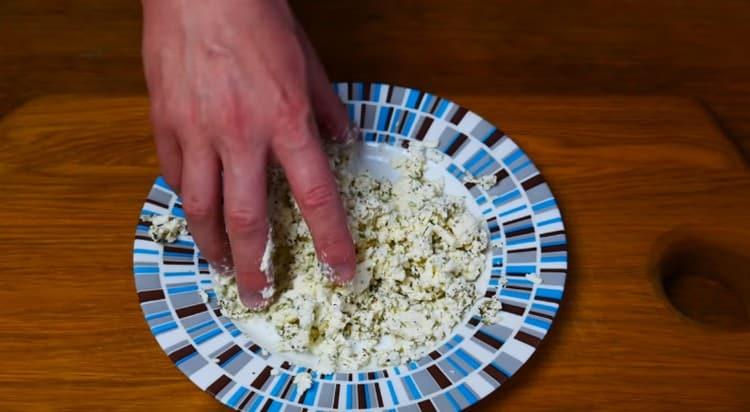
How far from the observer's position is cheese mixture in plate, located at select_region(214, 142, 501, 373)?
2.50 ft

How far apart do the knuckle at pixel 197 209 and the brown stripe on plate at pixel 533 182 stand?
370mm

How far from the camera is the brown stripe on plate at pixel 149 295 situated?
0.76m

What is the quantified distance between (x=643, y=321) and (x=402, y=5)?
29.7 inches

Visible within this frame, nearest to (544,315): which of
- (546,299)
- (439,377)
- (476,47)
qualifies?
(546,299)

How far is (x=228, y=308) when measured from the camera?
773 millimetres

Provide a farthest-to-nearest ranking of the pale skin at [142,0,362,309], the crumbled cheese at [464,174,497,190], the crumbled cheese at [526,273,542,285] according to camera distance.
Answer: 1. the crumbled cheese at [464,174,497,190]
2. the crumbled cheese at [526,273,542,285]
3. the pale skin at [142,0,362,309]

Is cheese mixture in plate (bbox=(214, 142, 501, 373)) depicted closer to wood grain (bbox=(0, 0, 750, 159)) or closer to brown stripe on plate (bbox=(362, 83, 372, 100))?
brown stripe on plate (bbox=(362, 83, 372, 100))

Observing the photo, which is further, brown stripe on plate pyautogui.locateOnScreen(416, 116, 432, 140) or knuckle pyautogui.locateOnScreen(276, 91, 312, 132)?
brown stripe on plate pyautogui.locateOnScreen(416, 116, 432, 140)

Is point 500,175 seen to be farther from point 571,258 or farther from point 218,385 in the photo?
point 218,385

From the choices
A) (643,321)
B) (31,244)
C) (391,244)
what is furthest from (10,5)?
(643,321)

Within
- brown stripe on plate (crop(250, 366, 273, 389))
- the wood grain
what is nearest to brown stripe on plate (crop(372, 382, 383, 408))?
brown stripe on plate (crop(250, 366, 273, 389))

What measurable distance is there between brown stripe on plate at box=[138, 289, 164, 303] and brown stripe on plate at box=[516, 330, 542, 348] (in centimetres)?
36

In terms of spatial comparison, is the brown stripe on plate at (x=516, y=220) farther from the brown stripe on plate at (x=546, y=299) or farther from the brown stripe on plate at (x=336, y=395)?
the brown stripe on plate at (x=336, y=395)

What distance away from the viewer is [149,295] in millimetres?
767
